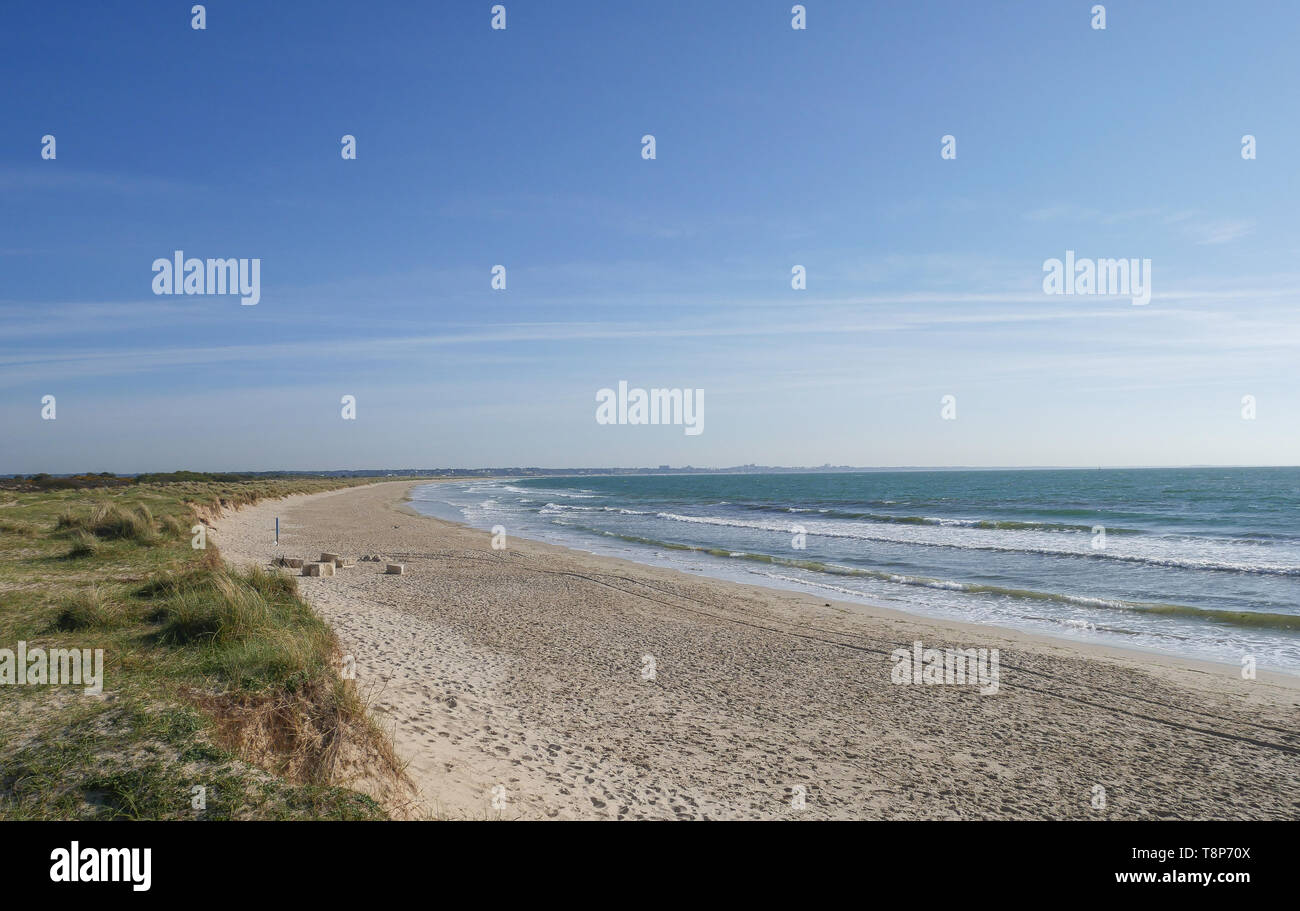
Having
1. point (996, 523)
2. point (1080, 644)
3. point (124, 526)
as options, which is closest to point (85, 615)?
point (124, 526)

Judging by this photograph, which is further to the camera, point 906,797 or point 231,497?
point 231,497

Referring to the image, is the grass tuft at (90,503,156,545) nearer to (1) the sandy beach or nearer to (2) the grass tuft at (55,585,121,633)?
(1) the sandy beach

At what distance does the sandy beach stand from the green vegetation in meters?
0.88

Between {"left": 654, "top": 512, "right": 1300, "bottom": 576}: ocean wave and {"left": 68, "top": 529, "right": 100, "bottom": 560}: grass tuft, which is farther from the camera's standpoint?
{"left": 654, "top": 512, "right": 1300, "bottom": 576}: ocean wave

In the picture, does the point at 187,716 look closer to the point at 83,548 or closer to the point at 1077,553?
the point at 83,548

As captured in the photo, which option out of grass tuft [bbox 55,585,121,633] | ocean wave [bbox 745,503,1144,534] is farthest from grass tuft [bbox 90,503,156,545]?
ocean wave [bbox 745,503,1144,534]

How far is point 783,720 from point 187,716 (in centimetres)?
626

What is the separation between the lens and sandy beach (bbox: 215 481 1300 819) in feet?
21.3

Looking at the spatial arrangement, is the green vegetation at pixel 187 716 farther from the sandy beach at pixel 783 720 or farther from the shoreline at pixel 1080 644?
the shoreline at pixel 1080 644

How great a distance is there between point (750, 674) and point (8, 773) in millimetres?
8518

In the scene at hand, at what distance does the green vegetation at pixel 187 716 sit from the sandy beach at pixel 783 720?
884 mm
